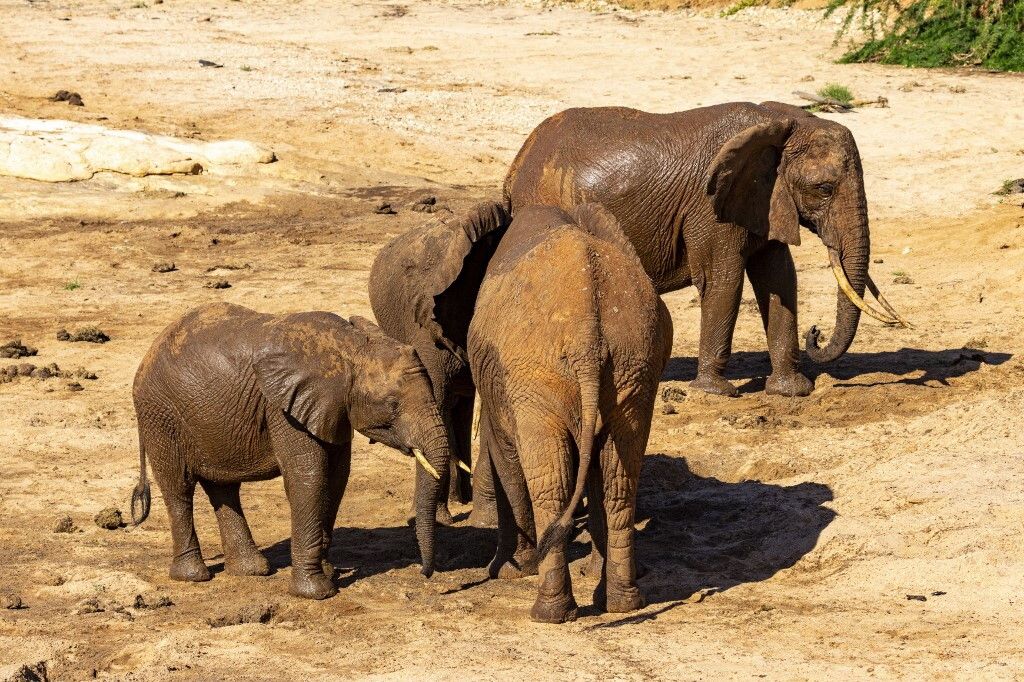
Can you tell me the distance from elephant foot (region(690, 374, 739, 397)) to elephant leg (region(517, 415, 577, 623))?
15.1ft

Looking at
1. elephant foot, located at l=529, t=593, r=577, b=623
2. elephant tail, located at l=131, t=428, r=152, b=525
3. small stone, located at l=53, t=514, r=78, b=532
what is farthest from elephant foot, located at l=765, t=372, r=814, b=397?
small stone, located at l=53, t=514, r=78, b=532

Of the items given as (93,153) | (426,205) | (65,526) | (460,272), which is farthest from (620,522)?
(93,153)

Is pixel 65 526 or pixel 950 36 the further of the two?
pixel 950 36

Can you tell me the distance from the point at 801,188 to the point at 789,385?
1496 millimetres

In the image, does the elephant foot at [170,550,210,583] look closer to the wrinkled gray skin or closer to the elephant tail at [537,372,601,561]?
the wrinkled gray skin

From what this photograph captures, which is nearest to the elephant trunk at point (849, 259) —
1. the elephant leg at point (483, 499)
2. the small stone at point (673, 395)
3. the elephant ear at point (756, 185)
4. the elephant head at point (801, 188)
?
the elephant head at point (801, 188)

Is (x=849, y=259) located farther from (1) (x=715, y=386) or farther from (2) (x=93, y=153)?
(2) (x=93, y=153)

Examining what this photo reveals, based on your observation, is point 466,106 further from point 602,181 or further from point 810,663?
point 810,663

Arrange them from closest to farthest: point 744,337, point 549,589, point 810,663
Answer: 1. point 810,663
2. point 549,589
3. point 744,337

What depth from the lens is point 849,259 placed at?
36.9 ft

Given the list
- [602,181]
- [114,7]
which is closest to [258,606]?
[602,181]

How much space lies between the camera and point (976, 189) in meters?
18.2

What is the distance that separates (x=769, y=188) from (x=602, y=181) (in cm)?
119

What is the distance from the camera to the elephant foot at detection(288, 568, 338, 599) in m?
8.12
